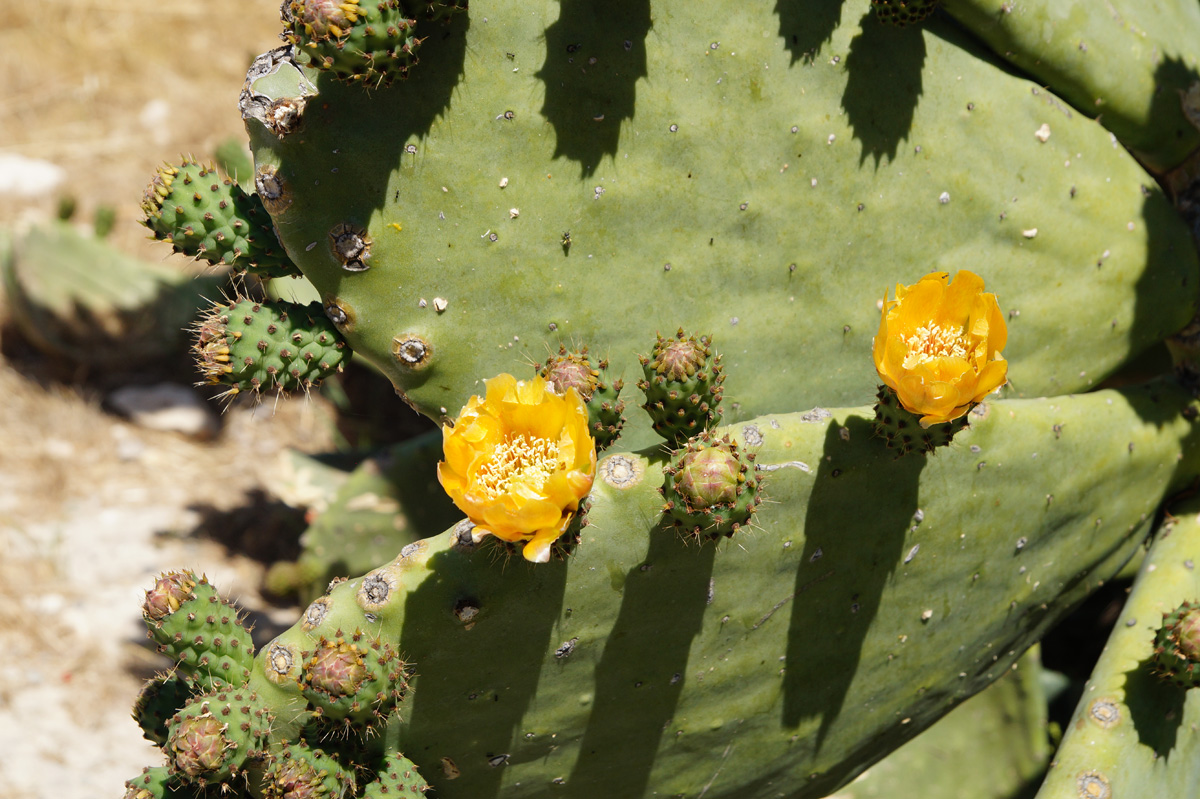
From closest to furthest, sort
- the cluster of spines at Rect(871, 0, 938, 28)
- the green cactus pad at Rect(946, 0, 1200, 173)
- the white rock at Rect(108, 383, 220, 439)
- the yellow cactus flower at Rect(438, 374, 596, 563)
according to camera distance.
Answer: the yellow cactus flower at Rect(438, 374, 596, 563) → the cluster of spines at Rect(871, 0, 938, 28) → the green cactus pad at Rect(946, 0, 1200, 173) → the white rock at Rect(108, 383, 220, 439)

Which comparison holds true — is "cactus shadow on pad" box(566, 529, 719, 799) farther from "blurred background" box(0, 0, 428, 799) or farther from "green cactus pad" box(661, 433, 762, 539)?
"blurred background" box(0, 0, 428, 799)

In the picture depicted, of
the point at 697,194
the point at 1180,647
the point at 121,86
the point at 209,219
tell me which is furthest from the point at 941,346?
the point at 121,86

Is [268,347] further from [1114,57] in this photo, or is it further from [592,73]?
[1114,57]

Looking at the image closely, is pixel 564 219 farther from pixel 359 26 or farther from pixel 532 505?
pixel 532 505

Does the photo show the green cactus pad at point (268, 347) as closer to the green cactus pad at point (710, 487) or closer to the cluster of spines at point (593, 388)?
the cluster of spines at point (593, 388)

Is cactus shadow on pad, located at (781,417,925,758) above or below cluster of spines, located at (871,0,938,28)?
below

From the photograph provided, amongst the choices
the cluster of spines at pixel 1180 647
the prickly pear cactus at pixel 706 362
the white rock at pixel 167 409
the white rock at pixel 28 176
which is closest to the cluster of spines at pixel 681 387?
the prickly pear cactus at pixel 706 362

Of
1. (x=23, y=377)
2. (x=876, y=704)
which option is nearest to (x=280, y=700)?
(x=876, y=704)

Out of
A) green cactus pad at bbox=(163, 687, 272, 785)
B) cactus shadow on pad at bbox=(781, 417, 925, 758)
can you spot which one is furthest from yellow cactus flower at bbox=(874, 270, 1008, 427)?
green cactus pad at bbox=(163, 687, 272, 785)
